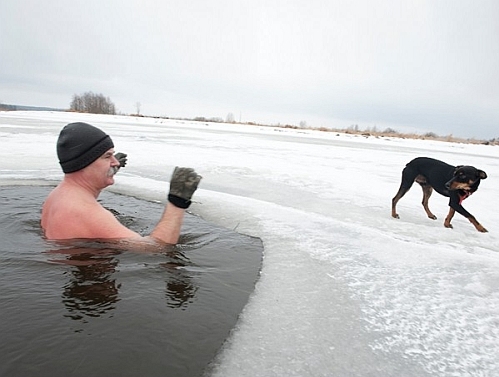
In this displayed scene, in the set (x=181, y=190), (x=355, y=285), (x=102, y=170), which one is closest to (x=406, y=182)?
(x=355, y=285)

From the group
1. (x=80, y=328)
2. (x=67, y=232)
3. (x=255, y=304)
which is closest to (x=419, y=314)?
(x=255, y=304)

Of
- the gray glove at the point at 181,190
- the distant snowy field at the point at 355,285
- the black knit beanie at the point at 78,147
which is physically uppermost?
the black knit beanie at the point at 78,147

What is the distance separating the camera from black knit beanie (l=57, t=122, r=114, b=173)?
286 centimetres

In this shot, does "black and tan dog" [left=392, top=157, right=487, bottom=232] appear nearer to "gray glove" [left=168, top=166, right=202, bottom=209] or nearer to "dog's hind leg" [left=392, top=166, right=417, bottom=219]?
"dog's hind leg" [left=392, top=166, right=417, bottom=219]

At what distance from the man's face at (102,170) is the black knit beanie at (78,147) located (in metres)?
0.05

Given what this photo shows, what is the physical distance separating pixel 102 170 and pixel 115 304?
1289 millimetres

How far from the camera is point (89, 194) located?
293 cm

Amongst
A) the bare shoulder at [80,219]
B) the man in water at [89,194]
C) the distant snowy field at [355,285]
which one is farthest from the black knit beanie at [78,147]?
the distant snowy field at [355,285]

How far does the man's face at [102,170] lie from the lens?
2.97 meters

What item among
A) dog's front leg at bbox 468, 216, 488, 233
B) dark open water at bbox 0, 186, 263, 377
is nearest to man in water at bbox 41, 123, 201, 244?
dark open water at bbox 0, 186, 263, 377

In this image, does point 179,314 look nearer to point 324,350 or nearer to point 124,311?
point 124,311

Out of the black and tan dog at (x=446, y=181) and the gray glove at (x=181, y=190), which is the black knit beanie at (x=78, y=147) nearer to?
the gray glove at (x=181, y=190)

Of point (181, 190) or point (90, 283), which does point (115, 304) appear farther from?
point (181, 190)

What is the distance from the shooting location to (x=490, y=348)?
6.53 ft
